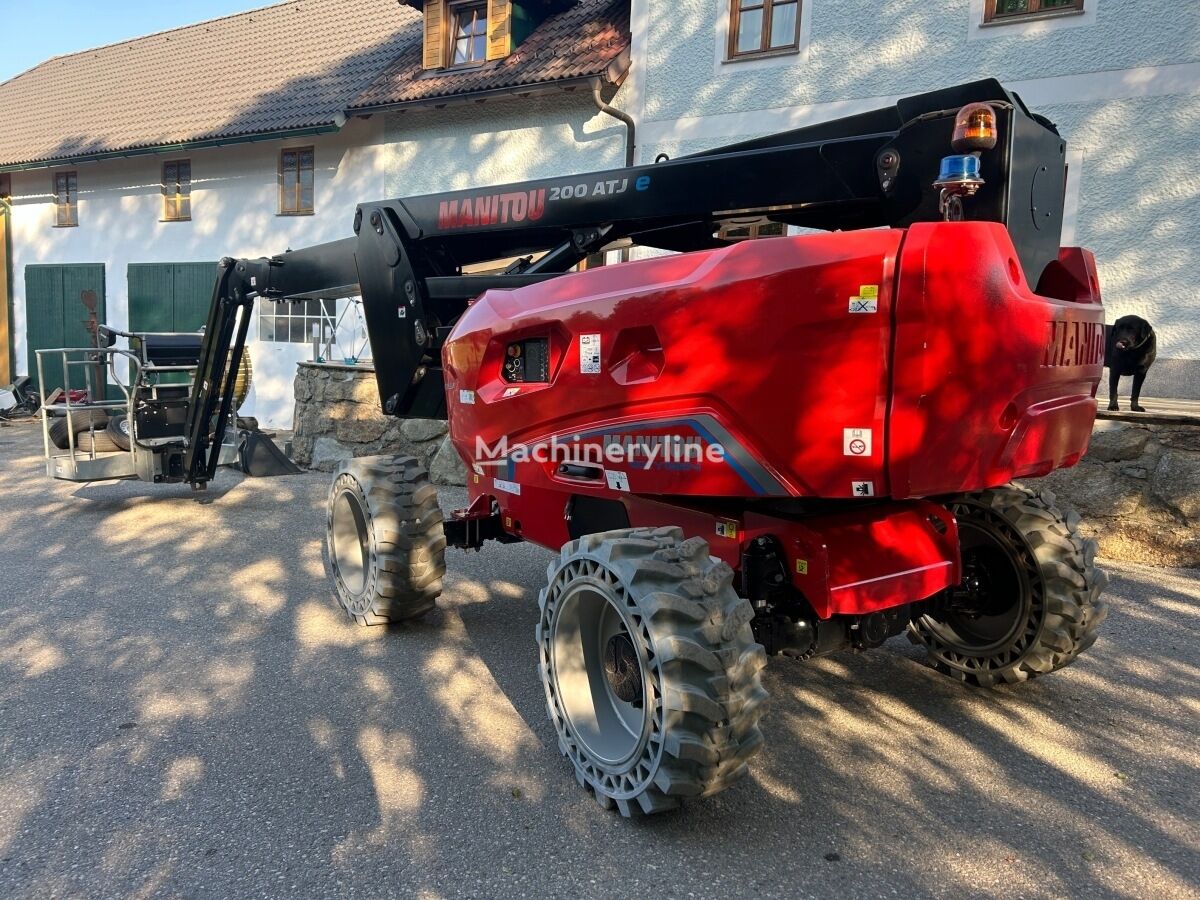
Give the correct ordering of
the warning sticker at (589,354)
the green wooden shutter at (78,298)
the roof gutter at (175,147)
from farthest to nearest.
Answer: the green wooden shutter at (78,298), the roof gutter at (175,147), the warning sticker at (589,354)

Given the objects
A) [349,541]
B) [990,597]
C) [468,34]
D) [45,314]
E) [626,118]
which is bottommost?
[349,541]

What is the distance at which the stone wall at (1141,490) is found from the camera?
19.9ft

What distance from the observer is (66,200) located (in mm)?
17344

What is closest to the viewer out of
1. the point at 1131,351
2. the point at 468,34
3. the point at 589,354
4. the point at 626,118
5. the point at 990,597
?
the point at 589,354

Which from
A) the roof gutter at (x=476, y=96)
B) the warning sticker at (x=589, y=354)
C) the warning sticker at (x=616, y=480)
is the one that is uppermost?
the roof gutter at (x=476, y=96)

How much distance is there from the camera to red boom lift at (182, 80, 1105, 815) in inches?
101

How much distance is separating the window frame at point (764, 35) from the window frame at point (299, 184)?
6924 millimetres

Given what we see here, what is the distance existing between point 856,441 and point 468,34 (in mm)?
11940

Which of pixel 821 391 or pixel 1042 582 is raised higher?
pixel 821 391

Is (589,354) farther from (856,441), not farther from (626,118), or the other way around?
(626,118)

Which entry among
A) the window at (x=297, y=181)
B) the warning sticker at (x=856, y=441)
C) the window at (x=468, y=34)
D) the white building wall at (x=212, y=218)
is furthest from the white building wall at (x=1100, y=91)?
the window at (x=297, y=181)

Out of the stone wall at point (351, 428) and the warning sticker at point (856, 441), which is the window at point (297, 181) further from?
the warning sticker at point (856, 441)

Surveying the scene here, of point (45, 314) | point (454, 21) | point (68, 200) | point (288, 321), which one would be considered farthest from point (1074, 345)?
point (45, 314)

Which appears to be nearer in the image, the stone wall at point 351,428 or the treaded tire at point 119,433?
the treaded tire at point 119,433
